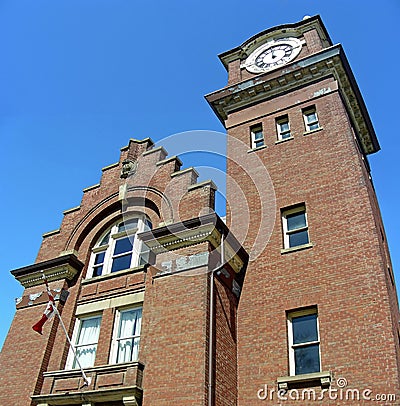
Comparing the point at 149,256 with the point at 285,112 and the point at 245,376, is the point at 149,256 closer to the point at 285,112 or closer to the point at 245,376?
the point at 245,376

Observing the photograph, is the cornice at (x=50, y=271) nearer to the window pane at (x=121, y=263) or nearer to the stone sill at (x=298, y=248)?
the window pane at (x=121, y=263)

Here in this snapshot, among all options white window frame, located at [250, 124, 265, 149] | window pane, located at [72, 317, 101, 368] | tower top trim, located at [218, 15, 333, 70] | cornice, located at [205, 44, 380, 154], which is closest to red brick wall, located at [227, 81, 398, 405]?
white window frame, located at [250, 124, 265, 149]

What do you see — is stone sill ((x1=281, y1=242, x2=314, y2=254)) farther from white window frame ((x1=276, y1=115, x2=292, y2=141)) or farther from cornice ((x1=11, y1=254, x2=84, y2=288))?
cornice ((x1=11, y1=254, x2=84, y2=288))

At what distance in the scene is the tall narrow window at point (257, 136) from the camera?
2172 centimetres

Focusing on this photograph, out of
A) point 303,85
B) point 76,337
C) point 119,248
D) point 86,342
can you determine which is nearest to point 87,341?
point 86,342

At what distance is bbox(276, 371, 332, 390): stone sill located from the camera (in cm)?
1330

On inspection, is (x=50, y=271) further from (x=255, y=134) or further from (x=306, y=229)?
(x=255, y=134)

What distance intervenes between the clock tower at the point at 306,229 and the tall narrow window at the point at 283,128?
0.24ft

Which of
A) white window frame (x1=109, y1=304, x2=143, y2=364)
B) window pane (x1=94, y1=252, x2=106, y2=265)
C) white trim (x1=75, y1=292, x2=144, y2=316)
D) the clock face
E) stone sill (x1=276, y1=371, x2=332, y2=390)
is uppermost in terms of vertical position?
the clock face

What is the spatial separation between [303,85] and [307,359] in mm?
13236

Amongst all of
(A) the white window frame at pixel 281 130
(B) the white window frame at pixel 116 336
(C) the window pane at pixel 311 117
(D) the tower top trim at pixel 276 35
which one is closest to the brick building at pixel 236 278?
(B) the white window frame at pixel 116 336

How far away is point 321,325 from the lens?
14.5 m

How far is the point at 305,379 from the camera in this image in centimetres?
1361
